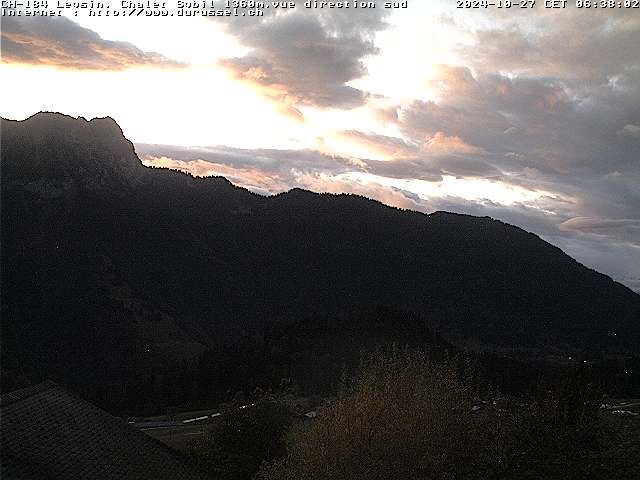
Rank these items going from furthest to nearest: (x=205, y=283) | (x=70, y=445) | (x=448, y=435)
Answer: (x=205, y=283)
(x=70, y=445)
(x=448, y=435)

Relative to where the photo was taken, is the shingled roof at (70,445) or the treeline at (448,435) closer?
the treeline at (448,435)

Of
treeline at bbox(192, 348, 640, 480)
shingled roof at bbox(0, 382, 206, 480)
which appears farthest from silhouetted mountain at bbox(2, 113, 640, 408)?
treeline at bbox(192, 348, 640, 480)

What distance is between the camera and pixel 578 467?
57.6ft

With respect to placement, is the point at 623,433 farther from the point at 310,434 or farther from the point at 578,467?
the point at 310,434

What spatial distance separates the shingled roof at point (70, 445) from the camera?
1828cm

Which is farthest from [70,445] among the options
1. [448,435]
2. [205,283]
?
[205,283]

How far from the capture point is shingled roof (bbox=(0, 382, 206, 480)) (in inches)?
720

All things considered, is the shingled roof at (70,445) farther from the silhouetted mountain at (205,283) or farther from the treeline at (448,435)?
the silhouetted mountain at (205,283)

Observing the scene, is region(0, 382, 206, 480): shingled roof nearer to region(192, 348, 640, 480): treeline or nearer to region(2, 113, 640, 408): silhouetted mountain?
region(192, 348, 640, 480): treeline

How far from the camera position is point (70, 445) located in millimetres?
20359

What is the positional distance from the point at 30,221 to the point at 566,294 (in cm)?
16665

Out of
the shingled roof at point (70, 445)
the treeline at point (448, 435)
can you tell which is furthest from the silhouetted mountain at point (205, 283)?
the treeline at point (448, 435)

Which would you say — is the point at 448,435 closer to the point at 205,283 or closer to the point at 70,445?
the point at 70,445

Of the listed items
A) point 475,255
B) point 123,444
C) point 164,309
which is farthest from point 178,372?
point 475,255
